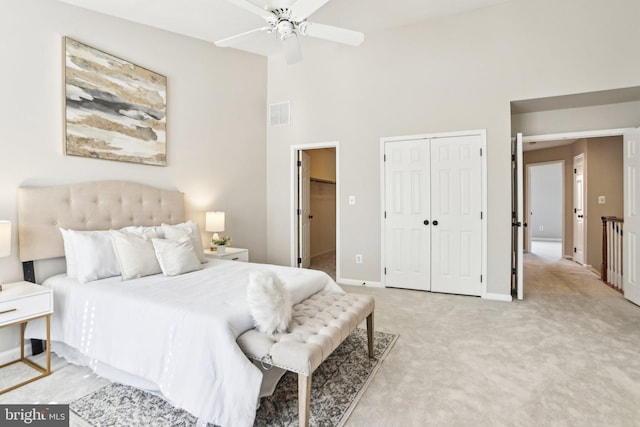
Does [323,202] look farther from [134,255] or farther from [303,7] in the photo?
[303,7]

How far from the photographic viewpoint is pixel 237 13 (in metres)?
3.64

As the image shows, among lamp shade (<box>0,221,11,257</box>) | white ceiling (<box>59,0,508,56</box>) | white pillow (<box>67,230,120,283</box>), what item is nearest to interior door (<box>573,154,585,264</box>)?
white ceiling (<box>59,0,508,56</box>)

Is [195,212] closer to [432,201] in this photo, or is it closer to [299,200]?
[299,200]

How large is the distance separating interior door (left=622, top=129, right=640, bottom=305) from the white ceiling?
7.63ft

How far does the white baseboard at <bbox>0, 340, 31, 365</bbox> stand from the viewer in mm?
2462

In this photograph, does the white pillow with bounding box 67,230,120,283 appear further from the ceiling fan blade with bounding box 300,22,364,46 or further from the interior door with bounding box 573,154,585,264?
the interior door with bounding box 573,154,585,264

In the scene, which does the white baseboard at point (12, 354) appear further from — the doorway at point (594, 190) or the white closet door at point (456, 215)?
the doorway at point (594, 190)

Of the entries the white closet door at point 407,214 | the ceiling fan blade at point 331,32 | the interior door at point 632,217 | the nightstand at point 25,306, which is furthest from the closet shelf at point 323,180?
the nightstand at point 25,306

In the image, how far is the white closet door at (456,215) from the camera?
13.4 ft

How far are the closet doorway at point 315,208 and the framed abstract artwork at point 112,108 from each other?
2.12 meters

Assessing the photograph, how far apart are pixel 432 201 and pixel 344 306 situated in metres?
2.50

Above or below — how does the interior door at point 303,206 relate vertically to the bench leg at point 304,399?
above

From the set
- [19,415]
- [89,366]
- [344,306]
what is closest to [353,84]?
[344,306]

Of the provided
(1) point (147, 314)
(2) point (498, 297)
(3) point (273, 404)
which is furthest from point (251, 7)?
(2) point (498, 297)
